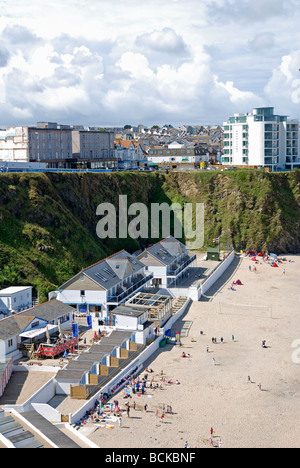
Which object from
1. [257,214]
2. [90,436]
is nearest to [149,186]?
[257,214]

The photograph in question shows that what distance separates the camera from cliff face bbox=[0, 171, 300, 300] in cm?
4819

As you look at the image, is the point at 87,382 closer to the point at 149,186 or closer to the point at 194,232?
the point at 194,232

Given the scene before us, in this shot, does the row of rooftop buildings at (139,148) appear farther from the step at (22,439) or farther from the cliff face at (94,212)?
the step at (22,439)

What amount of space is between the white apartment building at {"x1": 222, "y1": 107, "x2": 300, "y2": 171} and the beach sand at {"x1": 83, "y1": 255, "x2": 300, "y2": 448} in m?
45.8

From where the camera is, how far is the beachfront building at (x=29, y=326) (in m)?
33.1

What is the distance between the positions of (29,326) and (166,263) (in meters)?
19.1

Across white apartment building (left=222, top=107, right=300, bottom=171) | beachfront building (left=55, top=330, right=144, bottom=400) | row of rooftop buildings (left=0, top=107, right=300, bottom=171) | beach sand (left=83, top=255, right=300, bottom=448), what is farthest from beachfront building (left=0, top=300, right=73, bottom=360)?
white apartment building (left=222, top=107, right=300, bottom=171)

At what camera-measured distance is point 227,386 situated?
3034cm

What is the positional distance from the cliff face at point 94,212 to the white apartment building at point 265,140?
9.81 meters

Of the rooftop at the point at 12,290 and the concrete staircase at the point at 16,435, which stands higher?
the rooftop at the point at 12,290

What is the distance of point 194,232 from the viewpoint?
→ 246ft

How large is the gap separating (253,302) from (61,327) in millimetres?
19058

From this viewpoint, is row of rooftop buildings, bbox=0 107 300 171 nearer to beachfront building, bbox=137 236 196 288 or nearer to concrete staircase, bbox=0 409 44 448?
beachfront building, bbox=137 236 196 288

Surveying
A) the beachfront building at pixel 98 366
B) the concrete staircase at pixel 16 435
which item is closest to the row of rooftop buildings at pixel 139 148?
the beachfront building at pixel 98 366
